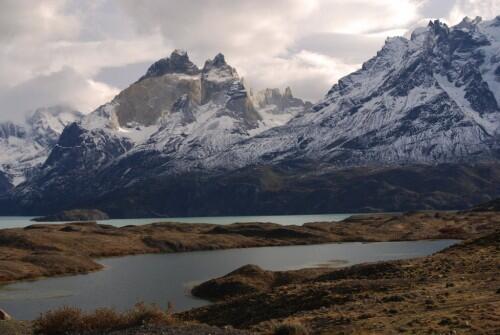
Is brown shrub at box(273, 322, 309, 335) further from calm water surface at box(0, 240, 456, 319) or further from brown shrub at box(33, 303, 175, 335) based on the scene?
calm water surface at box(0, 240, 456, 319)

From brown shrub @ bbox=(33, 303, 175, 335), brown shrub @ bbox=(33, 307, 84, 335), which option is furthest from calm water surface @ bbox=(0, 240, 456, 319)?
brown shrub @ bbox=(33, 303, 175, 335)

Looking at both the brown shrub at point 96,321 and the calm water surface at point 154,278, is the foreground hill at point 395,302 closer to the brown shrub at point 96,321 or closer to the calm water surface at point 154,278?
the brown shrub at point 96,321

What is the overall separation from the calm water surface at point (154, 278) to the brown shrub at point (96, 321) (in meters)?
28.5

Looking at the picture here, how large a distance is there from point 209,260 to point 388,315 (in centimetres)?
10865

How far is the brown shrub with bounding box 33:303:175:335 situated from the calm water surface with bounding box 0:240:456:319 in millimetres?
28479

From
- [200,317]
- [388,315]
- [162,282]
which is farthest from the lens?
[162,282]

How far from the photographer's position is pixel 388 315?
3897cm

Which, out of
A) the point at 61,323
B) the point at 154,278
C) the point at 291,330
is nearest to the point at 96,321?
the point at 61,323

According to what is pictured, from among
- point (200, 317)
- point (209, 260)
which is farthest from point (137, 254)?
point (200, 317)

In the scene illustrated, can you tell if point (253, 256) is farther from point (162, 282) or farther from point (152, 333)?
point (152, 333)

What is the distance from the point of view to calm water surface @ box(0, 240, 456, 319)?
8225 centimetres

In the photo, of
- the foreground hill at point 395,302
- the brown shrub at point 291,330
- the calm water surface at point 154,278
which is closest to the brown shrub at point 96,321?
the foreground hill at point 395,302

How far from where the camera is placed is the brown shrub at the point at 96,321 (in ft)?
132

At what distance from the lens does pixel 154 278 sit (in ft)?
358
